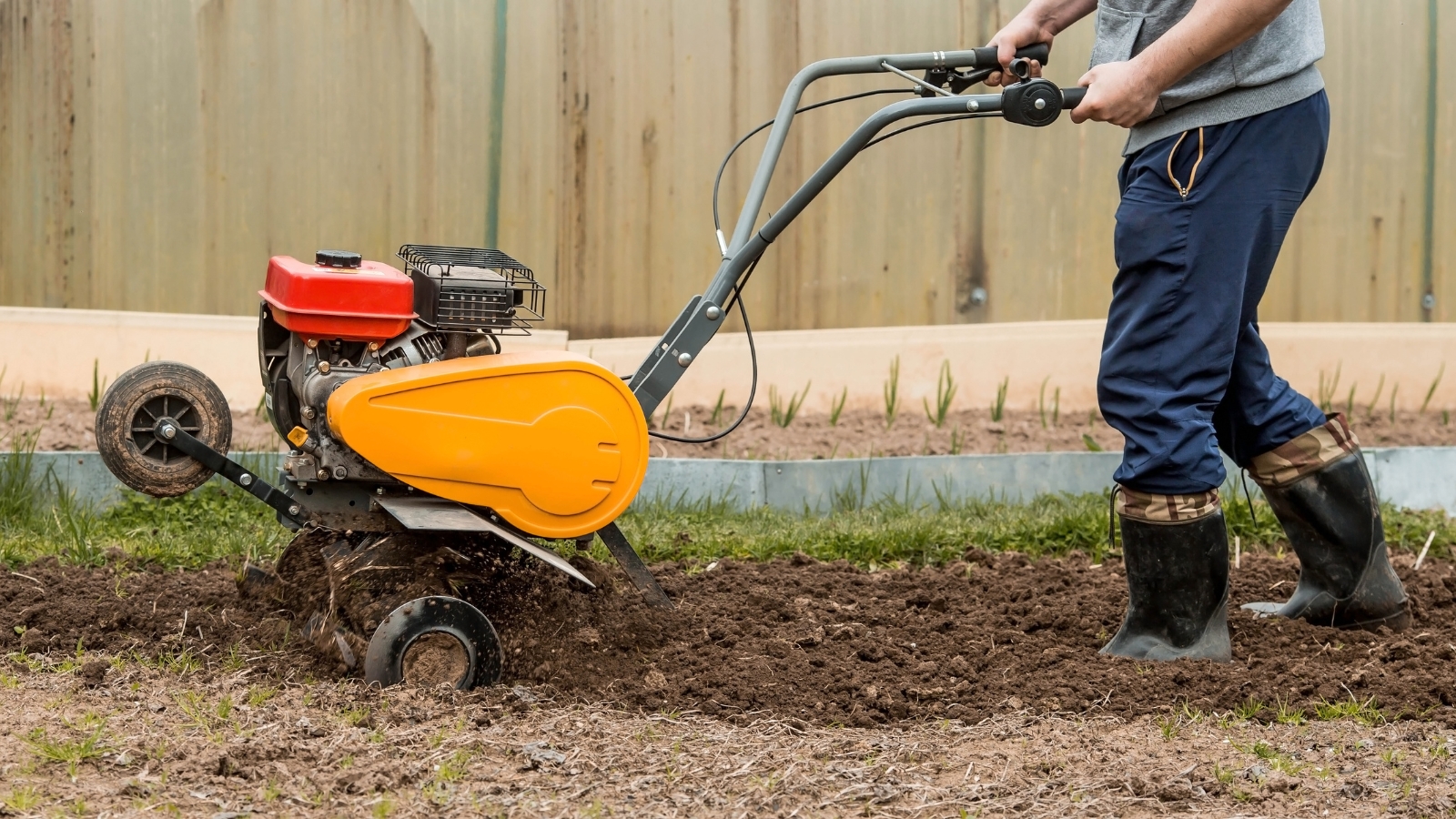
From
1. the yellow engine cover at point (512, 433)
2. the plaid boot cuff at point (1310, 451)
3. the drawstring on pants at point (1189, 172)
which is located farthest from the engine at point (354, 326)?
the plaid boot cuff at point (1310, 451)

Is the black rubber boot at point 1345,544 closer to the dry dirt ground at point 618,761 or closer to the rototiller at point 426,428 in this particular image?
the dry dirt ground at point 618,761

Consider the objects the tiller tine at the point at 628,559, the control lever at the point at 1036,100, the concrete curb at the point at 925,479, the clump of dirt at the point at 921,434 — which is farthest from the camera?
the clump of dirt at the point at 921,434

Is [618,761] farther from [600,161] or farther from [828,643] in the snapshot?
[600,161]

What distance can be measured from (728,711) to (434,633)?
59cm

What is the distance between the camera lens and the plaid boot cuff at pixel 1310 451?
319cm

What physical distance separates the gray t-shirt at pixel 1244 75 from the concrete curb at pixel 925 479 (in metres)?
1.93

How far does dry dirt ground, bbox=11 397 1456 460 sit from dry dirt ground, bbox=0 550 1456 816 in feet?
5.09

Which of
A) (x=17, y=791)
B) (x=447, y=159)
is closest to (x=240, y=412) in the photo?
(x=447, y=159)

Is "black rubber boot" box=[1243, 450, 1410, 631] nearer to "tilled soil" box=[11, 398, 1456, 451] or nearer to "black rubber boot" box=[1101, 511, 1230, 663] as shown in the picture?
"black rubber boot" box=[1101, 511, 1230, 663]

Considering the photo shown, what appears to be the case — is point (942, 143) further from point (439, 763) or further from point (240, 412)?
point (439, 763)

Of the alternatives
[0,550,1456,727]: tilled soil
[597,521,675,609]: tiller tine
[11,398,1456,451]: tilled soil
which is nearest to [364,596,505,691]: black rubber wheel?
[0,550,1456,727]: tilled soil

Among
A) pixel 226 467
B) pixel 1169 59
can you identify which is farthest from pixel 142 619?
pixel 1169 59

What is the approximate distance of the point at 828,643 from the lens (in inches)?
123

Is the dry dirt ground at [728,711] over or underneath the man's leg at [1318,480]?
underneath
